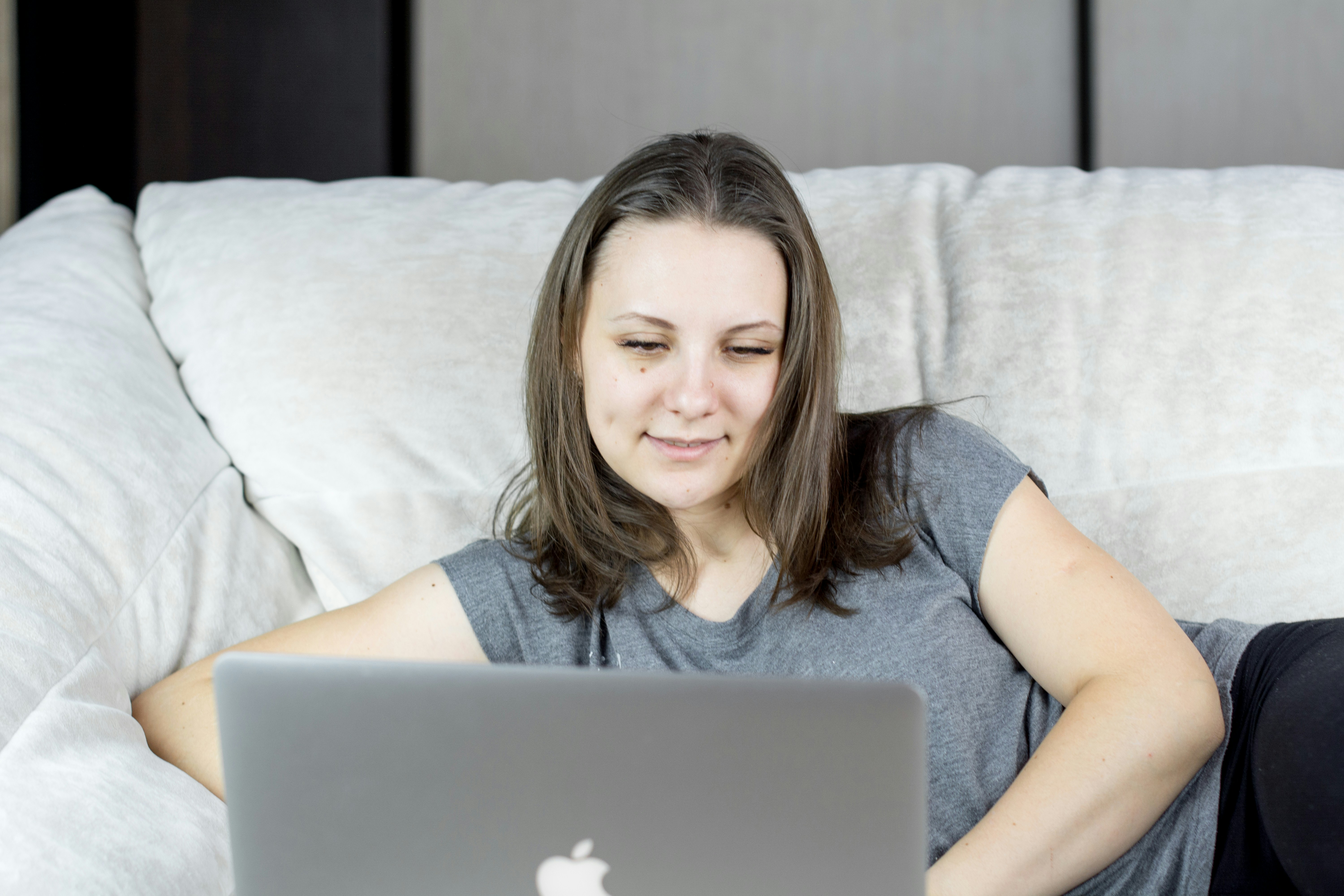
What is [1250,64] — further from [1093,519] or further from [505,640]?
[505,640]

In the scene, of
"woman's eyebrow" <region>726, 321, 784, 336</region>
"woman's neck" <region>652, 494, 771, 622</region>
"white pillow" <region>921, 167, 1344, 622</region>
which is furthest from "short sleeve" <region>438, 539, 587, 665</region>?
"white pillow" <region>921, 167, 1344, 622</region>

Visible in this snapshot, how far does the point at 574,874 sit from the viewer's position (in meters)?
0.54

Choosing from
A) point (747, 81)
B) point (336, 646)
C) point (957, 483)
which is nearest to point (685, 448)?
point (957, 483)

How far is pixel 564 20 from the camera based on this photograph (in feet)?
6.26

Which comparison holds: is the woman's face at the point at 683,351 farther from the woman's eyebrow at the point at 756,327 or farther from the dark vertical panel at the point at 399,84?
the dark vertical panel at the point at 399,84

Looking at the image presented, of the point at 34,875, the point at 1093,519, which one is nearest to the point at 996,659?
the point at 1093,519

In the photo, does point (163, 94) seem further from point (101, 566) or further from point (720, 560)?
point (720, 560)

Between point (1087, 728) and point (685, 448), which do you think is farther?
point (685, 448)

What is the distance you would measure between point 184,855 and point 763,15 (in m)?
1.61

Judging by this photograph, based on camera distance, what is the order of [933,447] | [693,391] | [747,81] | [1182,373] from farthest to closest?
[747,81] → [1182,373] → [933,447] → [693,391]

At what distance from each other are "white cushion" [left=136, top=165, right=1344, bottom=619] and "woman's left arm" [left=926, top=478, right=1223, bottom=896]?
0.30 metres

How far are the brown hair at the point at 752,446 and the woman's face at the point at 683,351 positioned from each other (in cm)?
2

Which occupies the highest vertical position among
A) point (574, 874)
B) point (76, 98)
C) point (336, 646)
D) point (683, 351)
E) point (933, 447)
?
point (76, 98)

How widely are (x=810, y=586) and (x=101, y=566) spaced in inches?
28.3
